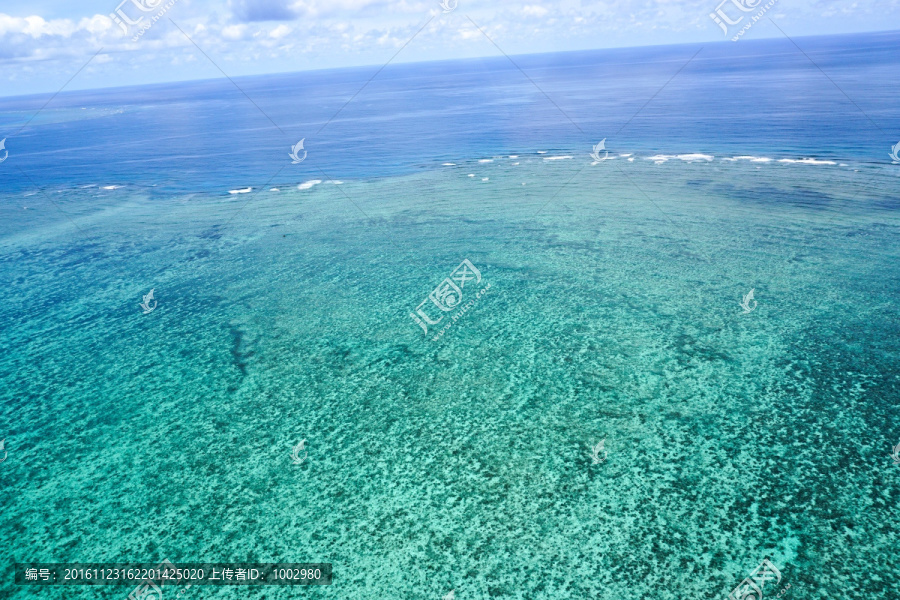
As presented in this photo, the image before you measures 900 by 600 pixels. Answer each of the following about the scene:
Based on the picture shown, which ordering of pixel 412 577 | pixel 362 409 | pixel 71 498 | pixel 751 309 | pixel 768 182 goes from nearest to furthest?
pixel 412 577 → pixel 71 498 → pixel 362 409 → pixel 751 309 → pixel 768 182

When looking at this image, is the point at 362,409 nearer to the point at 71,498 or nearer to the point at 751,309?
the point at 71,498

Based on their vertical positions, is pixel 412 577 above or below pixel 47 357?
below

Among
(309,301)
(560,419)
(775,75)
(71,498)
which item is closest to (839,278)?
(560,419)
